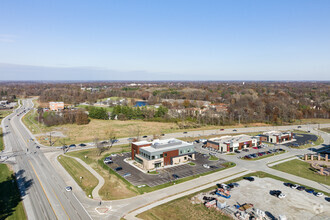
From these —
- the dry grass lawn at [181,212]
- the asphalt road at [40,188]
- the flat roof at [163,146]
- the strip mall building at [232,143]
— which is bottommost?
the dry grass lawn at [181,212]

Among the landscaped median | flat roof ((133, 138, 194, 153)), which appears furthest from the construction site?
flat roof ((133, 138, 194, 153))

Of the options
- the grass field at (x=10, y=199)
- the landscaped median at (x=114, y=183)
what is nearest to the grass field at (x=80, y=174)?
the landscaped median at (x=114, y=183)

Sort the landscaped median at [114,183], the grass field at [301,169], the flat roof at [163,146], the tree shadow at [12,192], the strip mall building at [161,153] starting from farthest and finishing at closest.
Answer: the flat roof at [163,146] < the strip mall building at [161,153] < the grass field at [301,169] < the landscaped median at [114,183] < the tree shadow at [12,192]

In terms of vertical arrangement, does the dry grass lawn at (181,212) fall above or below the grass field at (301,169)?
below

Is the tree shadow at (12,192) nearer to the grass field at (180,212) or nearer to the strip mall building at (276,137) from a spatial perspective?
the grass field at (180,212)

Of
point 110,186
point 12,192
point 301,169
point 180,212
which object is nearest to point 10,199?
point 12,192
